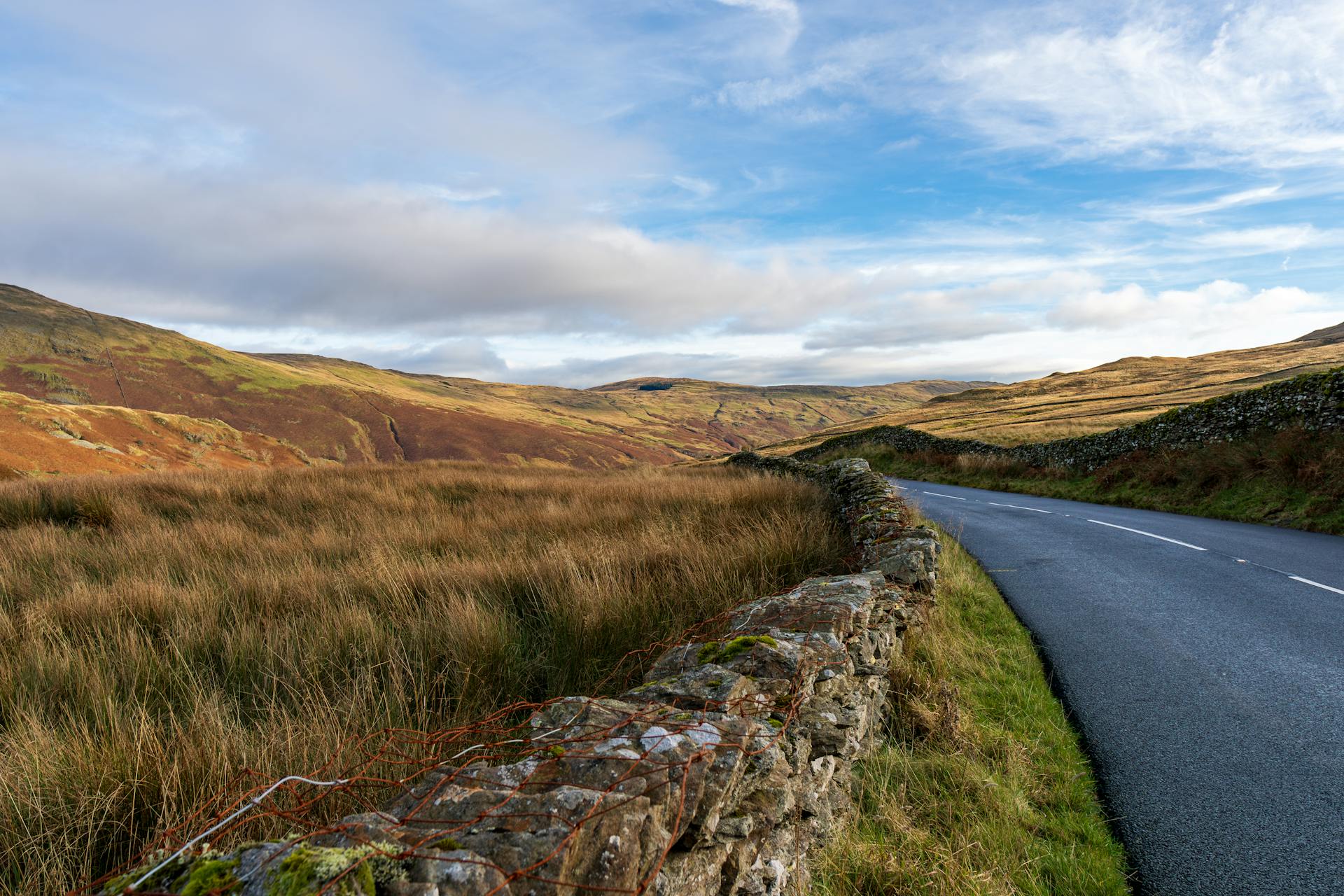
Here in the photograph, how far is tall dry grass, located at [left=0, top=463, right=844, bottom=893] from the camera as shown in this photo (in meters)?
2.45

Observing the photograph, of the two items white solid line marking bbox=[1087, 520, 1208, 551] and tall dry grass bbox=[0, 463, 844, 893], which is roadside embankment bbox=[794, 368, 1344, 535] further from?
tall dry grass bbox=[0, 463, 844, 893]

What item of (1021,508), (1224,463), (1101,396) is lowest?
(1021,508)

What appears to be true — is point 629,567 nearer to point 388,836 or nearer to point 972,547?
point 388,836

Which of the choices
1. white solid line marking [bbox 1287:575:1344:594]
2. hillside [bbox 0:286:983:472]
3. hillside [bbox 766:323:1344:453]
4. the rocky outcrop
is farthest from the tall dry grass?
hillside [bbox 0:286:983:472]

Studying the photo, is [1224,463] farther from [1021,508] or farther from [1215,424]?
[1021,508]

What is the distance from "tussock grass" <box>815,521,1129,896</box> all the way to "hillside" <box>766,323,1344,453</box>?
26.3m

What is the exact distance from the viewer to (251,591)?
511cm

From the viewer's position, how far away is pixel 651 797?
1.87 metres

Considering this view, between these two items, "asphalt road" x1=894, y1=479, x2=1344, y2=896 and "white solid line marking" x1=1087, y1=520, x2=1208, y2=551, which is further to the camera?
"white solid line marking" x1=1087, y1=520, x2=1208, y2=551

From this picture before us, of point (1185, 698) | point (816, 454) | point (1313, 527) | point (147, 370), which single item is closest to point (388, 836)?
point (1185, 698)

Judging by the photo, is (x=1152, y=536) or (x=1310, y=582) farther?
(x=1152, y=536)

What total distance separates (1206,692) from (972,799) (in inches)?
101

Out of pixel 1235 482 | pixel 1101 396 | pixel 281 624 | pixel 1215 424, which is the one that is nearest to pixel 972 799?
pixel 281 624

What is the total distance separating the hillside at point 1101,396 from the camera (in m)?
34.8
